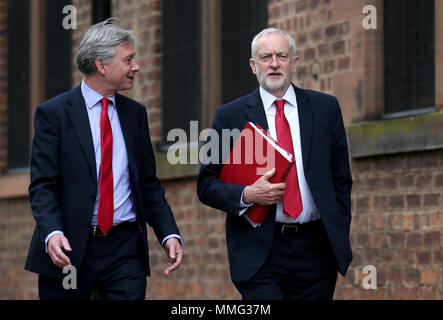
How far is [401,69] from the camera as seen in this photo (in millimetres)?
9469

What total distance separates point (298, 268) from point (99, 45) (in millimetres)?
1596

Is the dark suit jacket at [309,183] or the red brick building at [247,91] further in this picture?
the red brick building at [247,91]

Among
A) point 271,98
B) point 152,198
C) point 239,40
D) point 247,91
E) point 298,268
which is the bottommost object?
point 298,268

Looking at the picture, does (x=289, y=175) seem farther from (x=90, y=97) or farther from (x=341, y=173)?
Answer: (x=90, y=97)

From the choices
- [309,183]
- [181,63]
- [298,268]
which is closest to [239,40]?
[181,63]

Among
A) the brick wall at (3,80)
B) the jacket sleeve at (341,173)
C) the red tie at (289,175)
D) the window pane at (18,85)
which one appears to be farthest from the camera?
the brick wall at (3,80)

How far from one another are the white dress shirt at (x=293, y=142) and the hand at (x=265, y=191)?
74 millimetres

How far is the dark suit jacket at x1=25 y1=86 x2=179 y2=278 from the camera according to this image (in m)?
6.07

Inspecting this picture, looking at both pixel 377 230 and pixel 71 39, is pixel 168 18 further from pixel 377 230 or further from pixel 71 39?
pixel 377 230

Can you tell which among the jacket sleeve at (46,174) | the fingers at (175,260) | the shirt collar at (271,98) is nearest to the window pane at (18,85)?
the jacket sleeve at (46,174)

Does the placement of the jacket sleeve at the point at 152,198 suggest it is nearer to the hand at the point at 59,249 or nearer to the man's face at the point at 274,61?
the hand at the point at 59,249

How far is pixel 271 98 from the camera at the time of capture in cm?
625

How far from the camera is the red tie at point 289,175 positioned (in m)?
5.97

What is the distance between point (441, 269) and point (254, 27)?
3.61m
